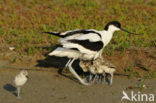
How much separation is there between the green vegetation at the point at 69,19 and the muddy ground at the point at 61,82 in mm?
347

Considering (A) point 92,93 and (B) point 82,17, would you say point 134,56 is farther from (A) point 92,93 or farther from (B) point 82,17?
(B) point 82,17

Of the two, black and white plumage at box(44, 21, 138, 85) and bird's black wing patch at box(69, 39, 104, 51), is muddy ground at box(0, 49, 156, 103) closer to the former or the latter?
→ black and white plumage at box(44, 21, 138, 85)

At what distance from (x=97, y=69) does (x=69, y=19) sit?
3.79 m

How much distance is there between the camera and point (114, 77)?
758 centimetres

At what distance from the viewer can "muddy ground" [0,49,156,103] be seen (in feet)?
21.1

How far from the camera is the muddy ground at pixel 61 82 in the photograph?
6.42m

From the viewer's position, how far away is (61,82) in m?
7.29

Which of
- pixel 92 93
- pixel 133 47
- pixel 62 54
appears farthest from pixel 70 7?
pixel 92 93

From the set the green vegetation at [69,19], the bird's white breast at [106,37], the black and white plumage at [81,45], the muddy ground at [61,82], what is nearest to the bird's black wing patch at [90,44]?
the black and white plumage at [81,45]

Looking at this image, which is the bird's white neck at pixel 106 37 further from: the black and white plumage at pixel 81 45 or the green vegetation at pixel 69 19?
the green vegetation at pixel 69 19

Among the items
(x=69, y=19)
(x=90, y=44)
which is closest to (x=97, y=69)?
(x=90, y=44)

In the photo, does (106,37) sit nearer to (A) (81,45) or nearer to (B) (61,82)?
(A) (81,45)

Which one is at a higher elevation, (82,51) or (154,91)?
Result: (82,51)

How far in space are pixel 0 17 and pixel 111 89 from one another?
17.2ft
